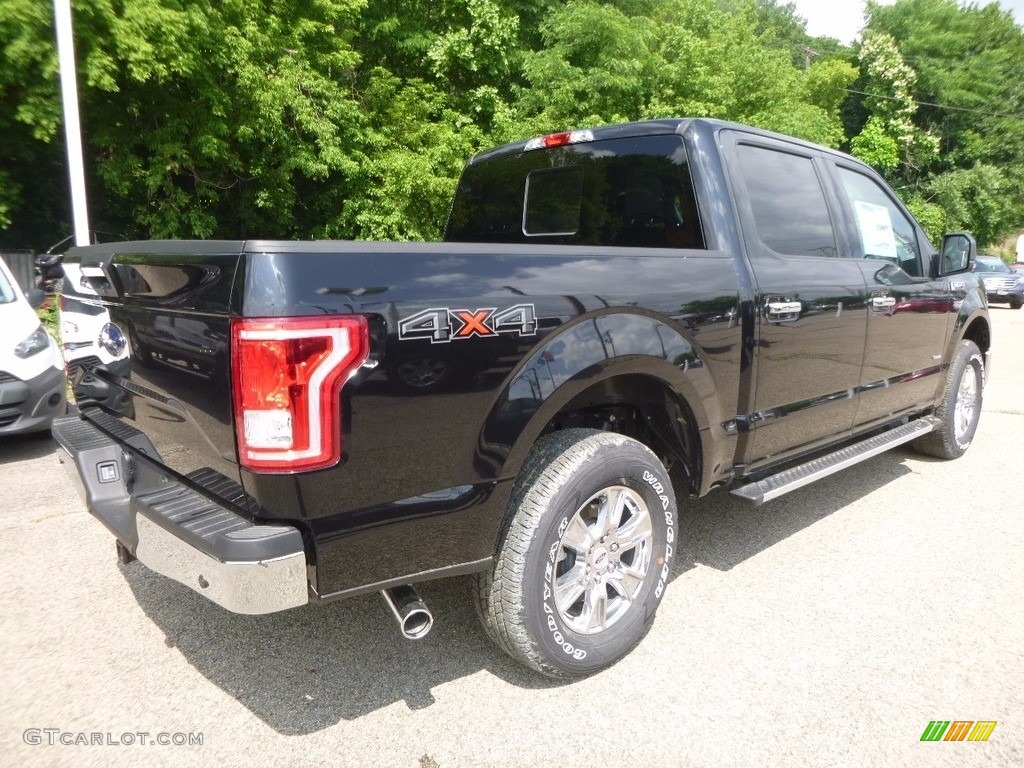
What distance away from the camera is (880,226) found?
4.38m

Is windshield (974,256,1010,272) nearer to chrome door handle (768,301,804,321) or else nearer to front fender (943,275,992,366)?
front fender (943,275,992,366)

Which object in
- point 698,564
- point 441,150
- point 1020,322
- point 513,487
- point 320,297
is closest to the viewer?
point 320,297

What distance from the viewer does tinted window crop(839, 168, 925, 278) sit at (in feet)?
13.7

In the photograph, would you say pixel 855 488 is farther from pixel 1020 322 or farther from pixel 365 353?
pixel 1020 322

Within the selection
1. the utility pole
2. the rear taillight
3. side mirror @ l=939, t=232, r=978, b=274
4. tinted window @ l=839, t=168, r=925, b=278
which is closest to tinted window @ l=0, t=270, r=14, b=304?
the rear taillight

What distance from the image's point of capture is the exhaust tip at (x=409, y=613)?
2209mm

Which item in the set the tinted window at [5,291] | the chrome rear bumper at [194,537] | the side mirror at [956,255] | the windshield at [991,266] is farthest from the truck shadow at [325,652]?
the windshield at [991,266]

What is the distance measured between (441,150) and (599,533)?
10.9 m

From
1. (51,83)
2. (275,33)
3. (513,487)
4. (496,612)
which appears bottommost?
(496,612)

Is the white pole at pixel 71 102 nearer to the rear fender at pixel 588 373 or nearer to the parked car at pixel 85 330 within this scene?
the parked car at pixel 85 330

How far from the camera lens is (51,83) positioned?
8.81m

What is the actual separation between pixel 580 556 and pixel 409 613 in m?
0.69

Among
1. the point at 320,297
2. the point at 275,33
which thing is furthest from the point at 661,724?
the point at 275,33

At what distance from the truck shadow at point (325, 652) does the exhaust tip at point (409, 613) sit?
0.47 meters
